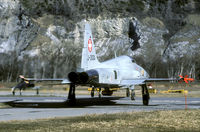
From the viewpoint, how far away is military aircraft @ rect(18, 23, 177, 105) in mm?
26336

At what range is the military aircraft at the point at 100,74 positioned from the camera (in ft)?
86.4

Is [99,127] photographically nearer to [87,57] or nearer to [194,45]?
[87,57]

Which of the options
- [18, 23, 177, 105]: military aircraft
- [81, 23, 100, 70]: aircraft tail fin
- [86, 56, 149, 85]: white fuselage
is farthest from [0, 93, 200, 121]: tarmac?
[81, 23, 100, 70]: aircraft tail fin

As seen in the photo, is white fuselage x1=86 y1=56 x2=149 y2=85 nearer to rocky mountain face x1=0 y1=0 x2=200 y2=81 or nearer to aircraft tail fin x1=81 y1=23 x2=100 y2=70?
aircraft tail fin x1=81 y1=23 x2=100 y2=70

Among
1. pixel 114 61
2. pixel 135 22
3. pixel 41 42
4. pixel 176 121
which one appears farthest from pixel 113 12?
pixel 176 121

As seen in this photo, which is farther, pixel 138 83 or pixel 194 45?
pixel 194 45

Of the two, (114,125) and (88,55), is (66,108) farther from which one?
(114,125)

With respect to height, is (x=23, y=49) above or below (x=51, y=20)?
below

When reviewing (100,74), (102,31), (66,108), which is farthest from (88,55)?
(102,31)

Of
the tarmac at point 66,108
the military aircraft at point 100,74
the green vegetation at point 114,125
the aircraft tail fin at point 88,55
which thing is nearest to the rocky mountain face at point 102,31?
the military aircraft at point 100,74

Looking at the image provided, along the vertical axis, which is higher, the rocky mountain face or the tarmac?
the rocky mountain face

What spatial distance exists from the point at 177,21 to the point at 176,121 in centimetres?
19023

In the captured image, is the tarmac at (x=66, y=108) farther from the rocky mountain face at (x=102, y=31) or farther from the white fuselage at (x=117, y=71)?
the rocky mountain face at (x=102, y=31)

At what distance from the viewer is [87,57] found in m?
29.5
